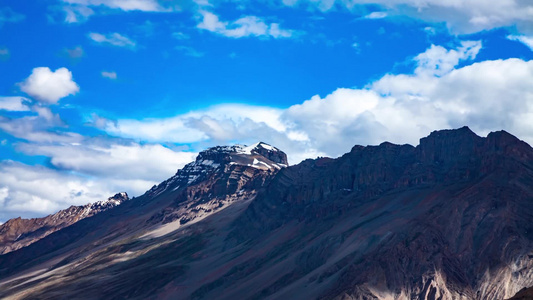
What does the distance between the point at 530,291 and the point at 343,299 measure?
129 meters

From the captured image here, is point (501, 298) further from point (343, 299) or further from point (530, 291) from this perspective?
point (530, 291)

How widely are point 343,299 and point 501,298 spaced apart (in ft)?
137

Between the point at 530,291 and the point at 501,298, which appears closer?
the point at 530,291

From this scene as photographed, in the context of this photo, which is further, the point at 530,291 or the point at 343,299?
the point at 343,299

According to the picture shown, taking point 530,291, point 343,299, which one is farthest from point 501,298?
point 530,291

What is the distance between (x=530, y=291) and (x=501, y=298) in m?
134

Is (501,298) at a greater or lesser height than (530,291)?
lesser

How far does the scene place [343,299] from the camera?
200 metres

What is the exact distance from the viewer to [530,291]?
73062 millimetres

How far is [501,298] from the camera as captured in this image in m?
200
